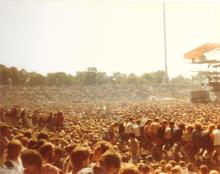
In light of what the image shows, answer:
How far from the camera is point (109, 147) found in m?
3.30

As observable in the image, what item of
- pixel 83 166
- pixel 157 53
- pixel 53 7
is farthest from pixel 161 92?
pixel 83 166

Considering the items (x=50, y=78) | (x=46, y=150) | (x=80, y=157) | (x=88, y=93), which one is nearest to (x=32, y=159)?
(x=80, y=157)

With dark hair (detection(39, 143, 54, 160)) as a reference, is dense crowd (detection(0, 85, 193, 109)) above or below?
above

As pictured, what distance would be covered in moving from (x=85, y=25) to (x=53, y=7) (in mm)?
851

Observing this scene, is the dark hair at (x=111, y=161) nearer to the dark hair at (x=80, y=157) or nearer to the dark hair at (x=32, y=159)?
the dark hair at (x=80, y=157)

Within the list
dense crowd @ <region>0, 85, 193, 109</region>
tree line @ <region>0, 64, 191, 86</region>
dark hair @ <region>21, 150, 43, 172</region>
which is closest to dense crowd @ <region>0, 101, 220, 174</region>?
dark hair @ <region>21, 150, 43, 172</region>

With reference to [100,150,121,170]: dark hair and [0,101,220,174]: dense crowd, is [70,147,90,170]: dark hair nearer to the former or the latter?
[0,101,220,174]: dense crowd

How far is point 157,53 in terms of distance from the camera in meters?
9.56

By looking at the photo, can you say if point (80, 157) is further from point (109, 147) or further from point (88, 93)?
point (88, 93)

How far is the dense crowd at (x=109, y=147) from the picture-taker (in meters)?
2.80

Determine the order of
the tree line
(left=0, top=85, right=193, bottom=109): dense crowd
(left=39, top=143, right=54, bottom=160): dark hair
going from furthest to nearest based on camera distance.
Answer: (left=0, top=85, right=193, bottom=109): dense crowd, the tree line, (left=39, top=143, right=54, bottom=160): dark hair

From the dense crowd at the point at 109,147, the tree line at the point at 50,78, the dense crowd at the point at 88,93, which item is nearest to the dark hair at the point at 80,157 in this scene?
the dense crowd at the point at 109,147

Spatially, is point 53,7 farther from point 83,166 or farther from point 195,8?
point 83,166

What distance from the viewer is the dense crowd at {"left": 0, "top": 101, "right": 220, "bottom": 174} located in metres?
2.80
